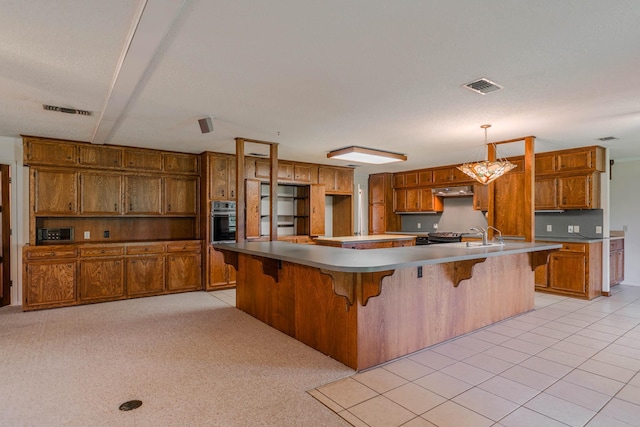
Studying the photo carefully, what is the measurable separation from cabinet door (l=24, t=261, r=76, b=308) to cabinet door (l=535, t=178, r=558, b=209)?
750 centimetres

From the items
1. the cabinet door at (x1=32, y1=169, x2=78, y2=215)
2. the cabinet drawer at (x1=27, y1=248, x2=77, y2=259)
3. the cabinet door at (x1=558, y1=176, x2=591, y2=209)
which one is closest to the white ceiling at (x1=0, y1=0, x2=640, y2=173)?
the cabinet door at (x1=32, y1=169, x2=78, y2=215)

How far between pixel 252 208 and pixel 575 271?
5303 millimetres

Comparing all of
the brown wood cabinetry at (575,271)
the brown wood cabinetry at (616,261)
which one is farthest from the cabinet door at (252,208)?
the brown wood cabinetry at (616,261)

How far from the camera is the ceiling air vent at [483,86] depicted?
297 centimetres

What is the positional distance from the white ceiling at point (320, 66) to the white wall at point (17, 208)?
432mm

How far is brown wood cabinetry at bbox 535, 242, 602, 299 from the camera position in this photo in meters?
5.46

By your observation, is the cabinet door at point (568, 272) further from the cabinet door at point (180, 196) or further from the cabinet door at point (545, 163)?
the cabinet door at point (180, 196)

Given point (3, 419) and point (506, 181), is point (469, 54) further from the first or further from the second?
point (506, 181)

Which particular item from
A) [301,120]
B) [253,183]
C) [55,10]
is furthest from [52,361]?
[253,183]

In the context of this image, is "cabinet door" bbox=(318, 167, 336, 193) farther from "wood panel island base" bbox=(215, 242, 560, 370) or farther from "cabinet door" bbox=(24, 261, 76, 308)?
"cabinet door" bbox=(24, 261, 76, 308)

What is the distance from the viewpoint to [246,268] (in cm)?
461

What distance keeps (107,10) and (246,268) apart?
127 inches

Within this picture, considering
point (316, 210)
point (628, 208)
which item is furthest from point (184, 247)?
point (628, 208)

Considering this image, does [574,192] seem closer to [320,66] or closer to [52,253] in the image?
[320,66]
